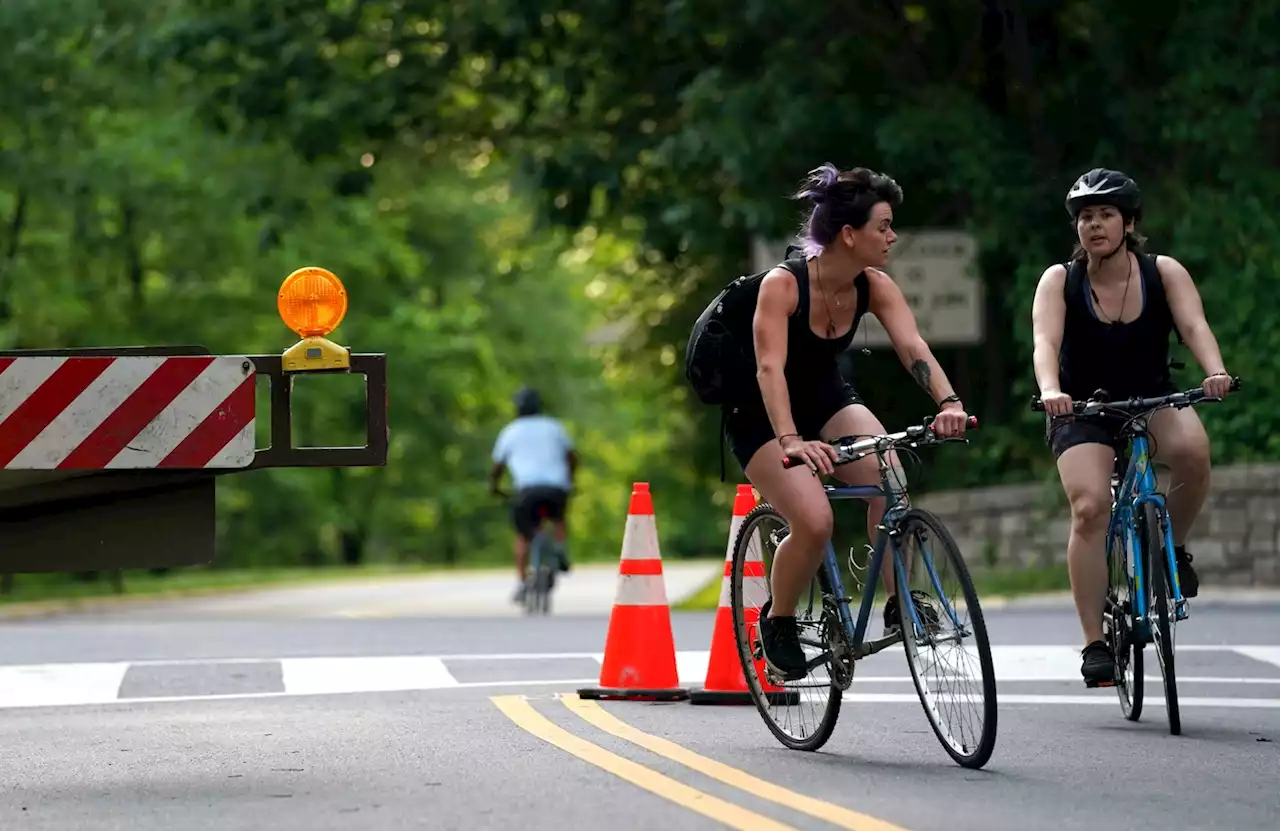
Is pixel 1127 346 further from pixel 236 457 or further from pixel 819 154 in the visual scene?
pixel 819 154

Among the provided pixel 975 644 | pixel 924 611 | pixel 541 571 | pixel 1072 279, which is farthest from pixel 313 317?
pixel 541 571

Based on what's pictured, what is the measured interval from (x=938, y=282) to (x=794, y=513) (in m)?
13.9

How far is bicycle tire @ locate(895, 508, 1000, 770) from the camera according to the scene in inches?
289

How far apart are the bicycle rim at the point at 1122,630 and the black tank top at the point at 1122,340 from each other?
0.56 m

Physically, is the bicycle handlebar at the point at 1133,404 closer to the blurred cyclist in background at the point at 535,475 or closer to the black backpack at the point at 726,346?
the black backpack at the point at 726,346

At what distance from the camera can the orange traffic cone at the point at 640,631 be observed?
10.1 m

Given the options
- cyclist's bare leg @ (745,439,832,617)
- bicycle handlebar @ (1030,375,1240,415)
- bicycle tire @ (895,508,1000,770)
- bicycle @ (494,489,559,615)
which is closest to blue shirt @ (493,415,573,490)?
bicycle @ (494,489,559,615)

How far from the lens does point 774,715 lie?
8.59 metres

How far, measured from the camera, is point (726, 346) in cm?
829

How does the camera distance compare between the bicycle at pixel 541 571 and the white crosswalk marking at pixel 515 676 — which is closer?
the white crosswalk marking at pixel 515 676

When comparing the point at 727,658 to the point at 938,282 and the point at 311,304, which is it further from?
the point at 938,282

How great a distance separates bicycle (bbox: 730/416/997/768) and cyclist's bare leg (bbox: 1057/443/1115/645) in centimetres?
109

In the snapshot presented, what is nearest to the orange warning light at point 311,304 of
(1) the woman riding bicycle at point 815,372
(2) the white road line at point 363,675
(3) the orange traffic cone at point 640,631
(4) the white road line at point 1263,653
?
(1) the woman riding bicycle at point 815,372

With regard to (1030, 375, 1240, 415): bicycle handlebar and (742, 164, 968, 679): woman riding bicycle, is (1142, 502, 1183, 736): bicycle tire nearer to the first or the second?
(1030, 375, 1240, 415): bicycle handlebar
